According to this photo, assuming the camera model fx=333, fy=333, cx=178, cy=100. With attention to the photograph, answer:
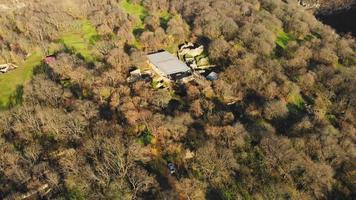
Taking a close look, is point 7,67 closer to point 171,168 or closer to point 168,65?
point 168,65

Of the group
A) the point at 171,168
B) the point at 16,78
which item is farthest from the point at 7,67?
the point at 171,168

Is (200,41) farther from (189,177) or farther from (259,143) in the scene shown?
(189,177)

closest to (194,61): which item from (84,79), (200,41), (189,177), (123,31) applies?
(200,41)

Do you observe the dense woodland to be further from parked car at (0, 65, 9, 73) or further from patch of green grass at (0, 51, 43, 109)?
patch of green grass at (0, 51, 43, 109)

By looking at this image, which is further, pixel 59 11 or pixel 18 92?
pixel 59 11

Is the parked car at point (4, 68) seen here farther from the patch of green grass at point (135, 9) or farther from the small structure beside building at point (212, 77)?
the small structure beside building at point (212, 77)

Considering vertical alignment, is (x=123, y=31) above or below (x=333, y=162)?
above
